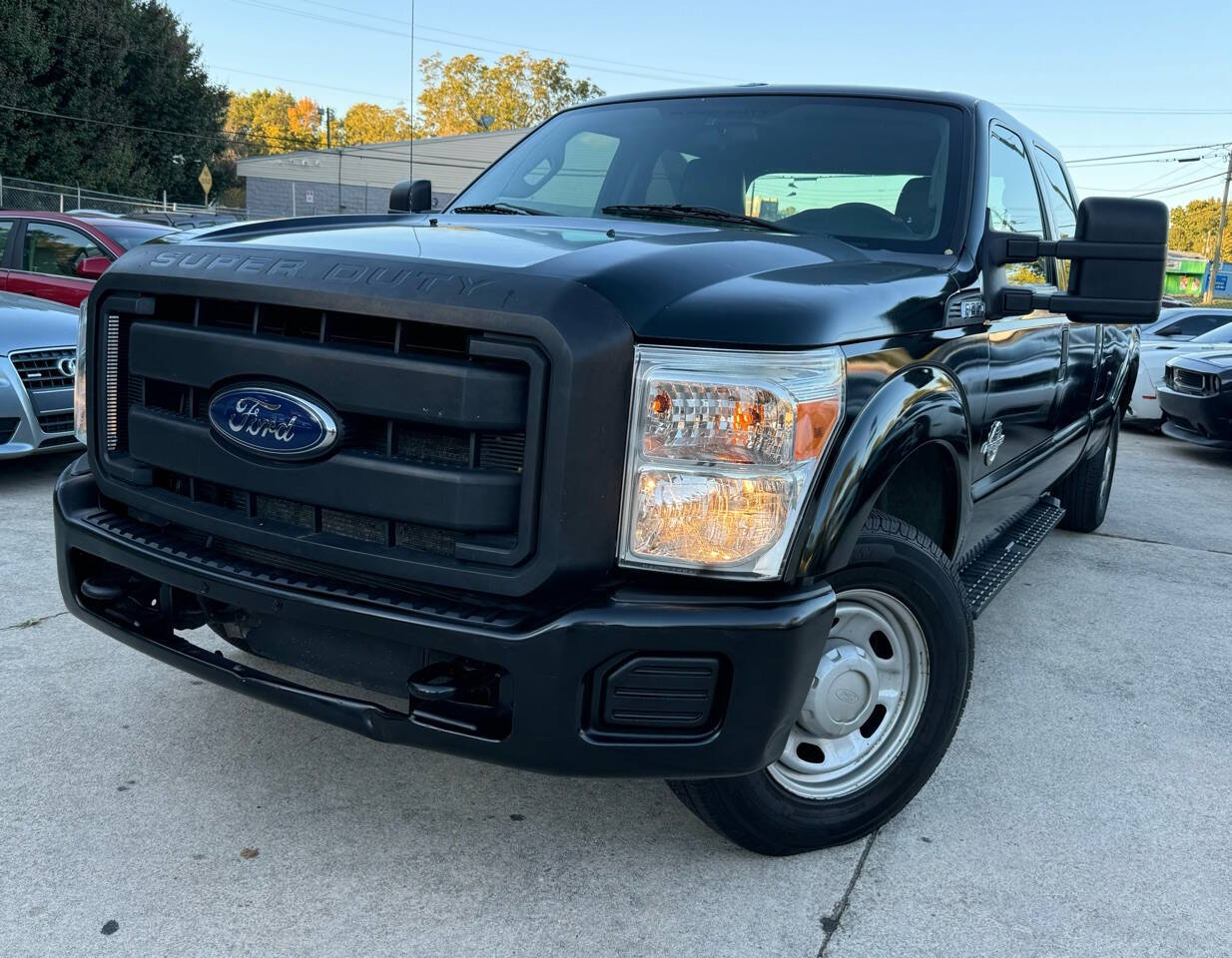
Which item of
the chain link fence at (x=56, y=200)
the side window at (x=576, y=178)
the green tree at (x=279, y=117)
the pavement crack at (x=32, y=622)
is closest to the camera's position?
the side window at (x=576, y=178)

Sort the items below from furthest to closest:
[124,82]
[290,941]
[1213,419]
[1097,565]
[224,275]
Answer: [124,82], [1213,419], [1097,565], [224,275], [290,941]

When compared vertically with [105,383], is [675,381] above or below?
above

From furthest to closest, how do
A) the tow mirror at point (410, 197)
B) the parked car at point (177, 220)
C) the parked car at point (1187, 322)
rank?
the parked car at point (1187, 322) < the parked car at point (177, 220) < the tow mirror at point (410, 197)

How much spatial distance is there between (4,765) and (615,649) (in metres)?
1.79

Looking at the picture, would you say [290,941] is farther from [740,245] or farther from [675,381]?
[740,245]

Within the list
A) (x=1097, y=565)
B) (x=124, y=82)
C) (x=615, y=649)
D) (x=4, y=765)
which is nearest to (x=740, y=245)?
(x=615, y=649)

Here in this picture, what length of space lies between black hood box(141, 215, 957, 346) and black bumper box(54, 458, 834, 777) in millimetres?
531

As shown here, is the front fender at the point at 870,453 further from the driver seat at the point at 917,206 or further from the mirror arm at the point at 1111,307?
the driver seat at the point at 917,206

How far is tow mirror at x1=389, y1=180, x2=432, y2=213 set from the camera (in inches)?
156

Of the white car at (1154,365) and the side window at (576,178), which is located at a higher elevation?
the side window at (576,178)

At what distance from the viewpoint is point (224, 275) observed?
235 centimetres

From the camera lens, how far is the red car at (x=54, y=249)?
8805 millimetres

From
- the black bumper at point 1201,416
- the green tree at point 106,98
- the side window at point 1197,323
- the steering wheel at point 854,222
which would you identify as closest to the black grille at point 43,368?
the steering wheel at point 854,222

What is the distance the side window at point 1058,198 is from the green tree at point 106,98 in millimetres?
33518
